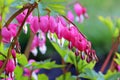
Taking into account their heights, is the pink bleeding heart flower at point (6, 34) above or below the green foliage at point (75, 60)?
above

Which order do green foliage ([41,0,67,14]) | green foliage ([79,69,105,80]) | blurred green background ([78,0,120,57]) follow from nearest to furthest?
green foliage ([41,0,67,14]) < green foliage ([79,69,105,80]) < blurred green background ([78,0,120,57])

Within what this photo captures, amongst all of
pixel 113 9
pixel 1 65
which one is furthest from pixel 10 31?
pixel 113 9

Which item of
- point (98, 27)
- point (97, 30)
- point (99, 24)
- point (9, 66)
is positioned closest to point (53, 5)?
point (9, 66)

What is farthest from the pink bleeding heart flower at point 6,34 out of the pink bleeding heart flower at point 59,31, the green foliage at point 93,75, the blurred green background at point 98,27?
the blurred green background at point 98,27

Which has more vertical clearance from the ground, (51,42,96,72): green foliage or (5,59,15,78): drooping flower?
(5,59,15,78): drooping flower

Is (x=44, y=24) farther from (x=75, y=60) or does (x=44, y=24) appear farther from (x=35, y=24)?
(x=75, y=60)

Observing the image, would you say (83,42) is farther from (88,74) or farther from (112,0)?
(112,0)

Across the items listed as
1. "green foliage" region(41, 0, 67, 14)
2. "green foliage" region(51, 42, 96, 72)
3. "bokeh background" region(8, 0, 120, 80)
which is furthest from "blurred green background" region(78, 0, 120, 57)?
"green foliage" region(41, 0, 67, 14)

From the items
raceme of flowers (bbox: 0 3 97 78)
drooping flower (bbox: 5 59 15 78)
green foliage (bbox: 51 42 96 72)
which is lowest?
green foliage (bbox: 51 42 96 72)

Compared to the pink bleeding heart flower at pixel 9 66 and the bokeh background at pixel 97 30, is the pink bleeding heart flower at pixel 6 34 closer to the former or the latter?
the pink bleeding heart flower at pixel 9 66

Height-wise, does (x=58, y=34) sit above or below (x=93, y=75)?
above

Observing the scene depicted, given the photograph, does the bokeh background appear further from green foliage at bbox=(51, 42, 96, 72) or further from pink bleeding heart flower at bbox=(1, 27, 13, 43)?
pink bleeding heart flower at bbox=(1, 27, 13, 43)
